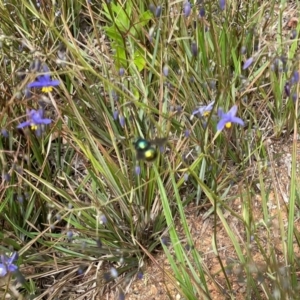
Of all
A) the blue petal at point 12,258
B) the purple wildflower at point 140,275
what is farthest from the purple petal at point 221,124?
the blue petal at point 12,258

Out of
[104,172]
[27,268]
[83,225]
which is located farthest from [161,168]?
[27,268]

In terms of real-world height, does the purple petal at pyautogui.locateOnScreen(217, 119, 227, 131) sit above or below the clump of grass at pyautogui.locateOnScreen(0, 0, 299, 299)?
above

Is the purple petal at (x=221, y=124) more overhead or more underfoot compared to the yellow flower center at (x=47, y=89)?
more underfoot

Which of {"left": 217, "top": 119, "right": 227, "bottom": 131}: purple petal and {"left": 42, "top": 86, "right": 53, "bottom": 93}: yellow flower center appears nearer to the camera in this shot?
{"left": 217, "top": 119, "right": 227, "bottom": 131}: purple petal

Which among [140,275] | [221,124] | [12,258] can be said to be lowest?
[140,275]

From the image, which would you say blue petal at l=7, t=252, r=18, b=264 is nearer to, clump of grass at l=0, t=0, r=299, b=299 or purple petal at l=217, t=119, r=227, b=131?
clump of grass at l=0, t=0, r=299, b=299

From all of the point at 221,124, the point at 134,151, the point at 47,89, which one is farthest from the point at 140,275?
the point at 47,89

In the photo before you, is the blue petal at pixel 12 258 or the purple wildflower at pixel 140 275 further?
the purple wildflower at pixel 140 275

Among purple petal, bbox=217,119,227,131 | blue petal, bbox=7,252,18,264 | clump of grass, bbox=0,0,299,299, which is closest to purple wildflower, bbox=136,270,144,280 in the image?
clump of grass, bbox=0,0,299,299

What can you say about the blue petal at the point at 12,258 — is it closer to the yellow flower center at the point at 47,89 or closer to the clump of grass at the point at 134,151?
the clump of grass at the point at 134,151

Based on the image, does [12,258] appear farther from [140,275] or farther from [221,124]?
[221,124]

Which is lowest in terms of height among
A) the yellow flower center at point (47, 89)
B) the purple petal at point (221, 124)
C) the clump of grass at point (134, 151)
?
the clump of grass at point (134, 151)

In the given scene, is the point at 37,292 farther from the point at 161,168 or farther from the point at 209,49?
the point at 209,49

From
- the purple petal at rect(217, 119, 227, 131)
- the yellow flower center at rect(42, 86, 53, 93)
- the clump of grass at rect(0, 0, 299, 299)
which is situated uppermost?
the yellow flower center at rect(42, 86, 53, 93)
